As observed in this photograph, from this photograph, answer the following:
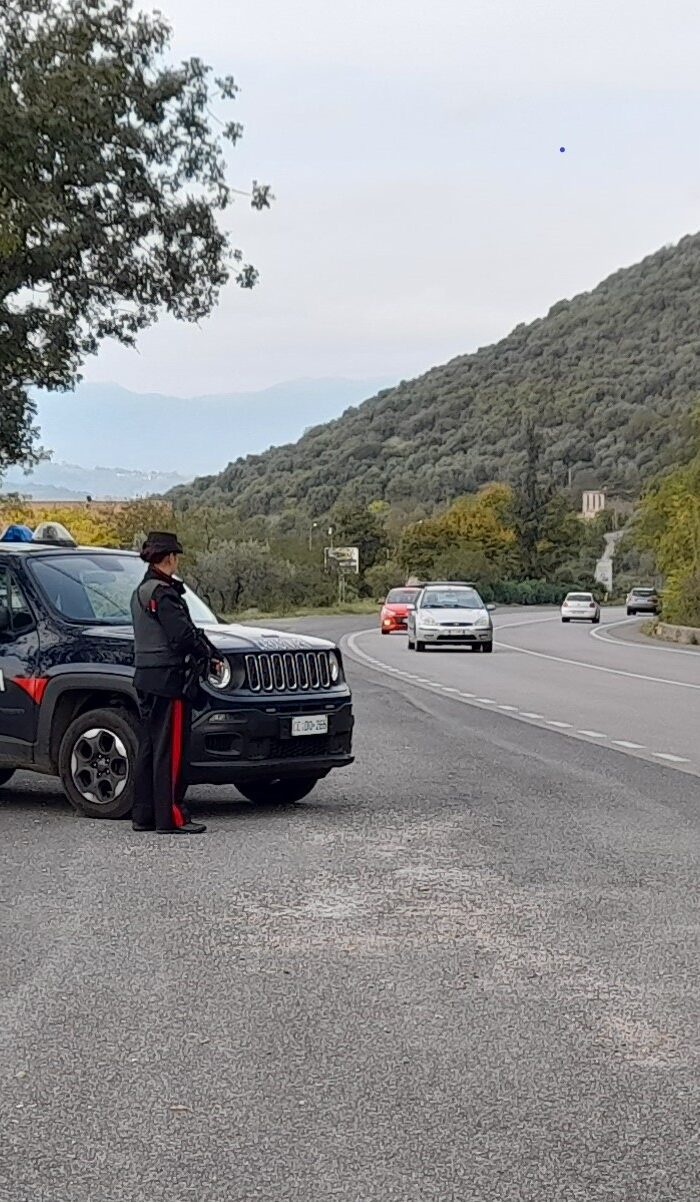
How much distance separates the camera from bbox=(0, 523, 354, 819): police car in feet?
34.6

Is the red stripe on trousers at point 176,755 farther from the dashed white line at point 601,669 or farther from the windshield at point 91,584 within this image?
the dashed white line at point 601,669

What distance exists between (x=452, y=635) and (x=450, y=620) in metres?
0.37

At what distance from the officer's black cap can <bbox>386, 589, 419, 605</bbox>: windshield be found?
147 feet

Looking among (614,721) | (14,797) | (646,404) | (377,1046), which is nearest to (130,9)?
(614,721)

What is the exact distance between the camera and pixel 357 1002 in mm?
6250

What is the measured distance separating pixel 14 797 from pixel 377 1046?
683 cm

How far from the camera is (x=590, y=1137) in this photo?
15.6 feet

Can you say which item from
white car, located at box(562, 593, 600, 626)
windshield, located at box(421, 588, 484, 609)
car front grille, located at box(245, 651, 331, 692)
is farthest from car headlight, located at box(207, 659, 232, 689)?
white car, located at box(562, 593, 600, 626)

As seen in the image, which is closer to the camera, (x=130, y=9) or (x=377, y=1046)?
(x=377, y=1046)

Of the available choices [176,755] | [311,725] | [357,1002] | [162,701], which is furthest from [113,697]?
[357,1002]

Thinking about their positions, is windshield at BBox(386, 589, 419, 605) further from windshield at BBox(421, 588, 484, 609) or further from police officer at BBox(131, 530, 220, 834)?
police officer at BBox(131, 530, 220, 834)

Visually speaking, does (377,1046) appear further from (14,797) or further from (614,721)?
(614,721)

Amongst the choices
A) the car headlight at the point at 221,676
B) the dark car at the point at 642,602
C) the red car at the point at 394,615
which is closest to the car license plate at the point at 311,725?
the car headlight at the point at 221,676

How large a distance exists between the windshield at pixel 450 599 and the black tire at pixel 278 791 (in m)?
27.3
